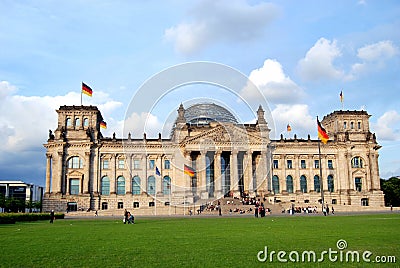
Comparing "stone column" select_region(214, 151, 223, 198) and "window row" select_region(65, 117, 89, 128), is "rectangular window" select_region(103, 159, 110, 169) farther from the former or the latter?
"stone column" select_region(214, 151, 223, 198)

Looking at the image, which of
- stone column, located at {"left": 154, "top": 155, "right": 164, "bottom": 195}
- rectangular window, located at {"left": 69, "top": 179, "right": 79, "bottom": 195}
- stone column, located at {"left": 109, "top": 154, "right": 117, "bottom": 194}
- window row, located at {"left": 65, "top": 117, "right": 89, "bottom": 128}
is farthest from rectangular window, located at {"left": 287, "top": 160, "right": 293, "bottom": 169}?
rectangular window, located at {"left": 69, "top": 179, "right": 79, "bottom": 195}

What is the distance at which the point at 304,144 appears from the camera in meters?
105

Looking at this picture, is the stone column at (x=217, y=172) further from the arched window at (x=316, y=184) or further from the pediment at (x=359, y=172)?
the pediment at (x=359, y=172)

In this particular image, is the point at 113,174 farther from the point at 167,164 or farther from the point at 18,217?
the point at 18,217

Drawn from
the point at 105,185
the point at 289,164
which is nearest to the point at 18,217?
the point at 105,185

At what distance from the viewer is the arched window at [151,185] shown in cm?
10021

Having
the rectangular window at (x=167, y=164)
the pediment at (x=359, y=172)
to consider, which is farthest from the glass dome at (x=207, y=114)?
the pediment at (x=359, y=172)

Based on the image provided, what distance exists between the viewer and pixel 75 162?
98500 mm

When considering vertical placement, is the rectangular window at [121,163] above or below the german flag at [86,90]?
below

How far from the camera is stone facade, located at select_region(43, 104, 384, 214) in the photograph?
96.4 metres

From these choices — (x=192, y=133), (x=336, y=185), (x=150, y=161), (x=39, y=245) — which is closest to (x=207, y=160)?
(x=192, y=133)

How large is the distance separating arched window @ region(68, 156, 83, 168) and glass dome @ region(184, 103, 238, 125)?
91.9 feet

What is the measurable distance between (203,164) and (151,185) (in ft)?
46.0

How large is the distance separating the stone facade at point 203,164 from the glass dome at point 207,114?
51 centimetres
